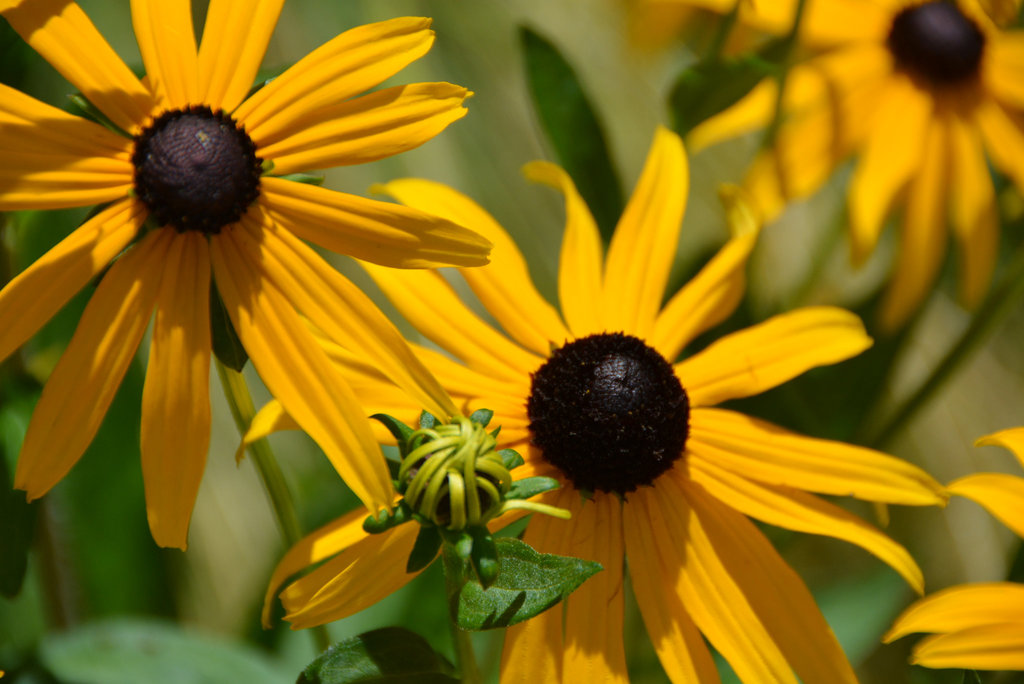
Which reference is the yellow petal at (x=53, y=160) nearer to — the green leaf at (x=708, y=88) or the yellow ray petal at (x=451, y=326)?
the yellow ray petal at (x=451, y=326)

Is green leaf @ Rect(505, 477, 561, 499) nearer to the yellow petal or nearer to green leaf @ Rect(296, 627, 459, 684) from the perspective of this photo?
green leaf @ Rect(296, 627, 459, 684)

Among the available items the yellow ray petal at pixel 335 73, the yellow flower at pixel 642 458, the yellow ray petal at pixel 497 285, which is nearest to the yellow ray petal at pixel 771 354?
the yellow flower at pixel 642 458

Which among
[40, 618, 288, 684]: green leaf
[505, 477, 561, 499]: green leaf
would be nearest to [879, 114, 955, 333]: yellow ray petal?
[505, 477, 561, 499]: green leaf

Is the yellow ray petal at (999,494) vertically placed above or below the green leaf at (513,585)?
above

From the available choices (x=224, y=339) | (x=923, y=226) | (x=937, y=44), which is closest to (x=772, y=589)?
(x=224, y=339)

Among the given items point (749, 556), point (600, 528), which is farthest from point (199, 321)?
point (749, 556)
